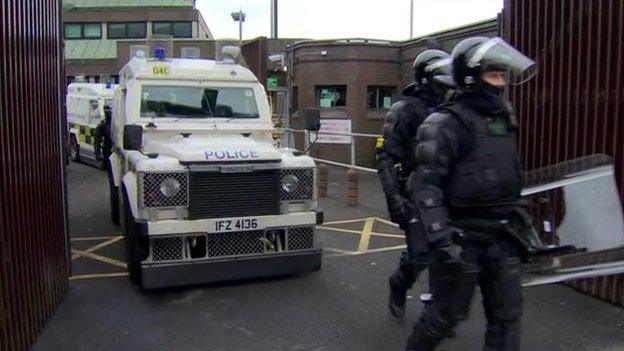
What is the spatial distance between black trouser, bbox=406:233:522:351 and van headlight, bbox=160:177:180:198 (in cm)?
297

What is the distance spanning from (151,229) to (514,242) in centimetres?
332

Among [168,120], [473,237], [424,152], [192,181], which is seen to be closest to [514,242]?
[473,237]

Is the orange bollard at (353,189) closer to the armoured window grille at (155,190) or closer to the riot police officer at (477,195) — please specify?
the armoured window grille at (155,190)

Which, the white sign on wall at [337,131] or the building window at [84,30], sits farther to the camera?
the building window at [84,30]

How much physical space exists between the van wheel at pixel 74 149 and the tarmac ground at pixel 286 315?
43.2ft

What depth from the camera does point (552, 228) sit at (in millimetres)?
4691

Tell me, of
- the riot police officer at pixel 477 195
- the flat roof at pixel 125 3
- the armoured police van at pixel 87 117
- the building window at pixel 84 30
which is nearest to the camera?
the riot police officer at pixel 477 195

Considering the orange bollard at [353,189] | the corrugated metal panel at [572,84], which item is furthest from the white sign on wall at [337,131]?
the corrugated metal panel at [572,84]

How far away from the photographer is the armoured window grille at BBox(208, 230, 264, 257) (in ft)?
20.2

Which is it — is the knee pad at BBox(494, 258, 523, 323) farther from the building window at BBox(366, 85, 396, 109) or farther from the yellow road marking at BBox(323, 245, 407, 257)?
the building window at BBox(366, 85, 396, 109)

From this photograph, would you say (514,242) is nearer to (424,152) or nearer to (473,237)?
(473,237)

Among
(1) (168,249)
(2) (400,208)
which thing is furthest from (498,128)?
(1) (168,249)

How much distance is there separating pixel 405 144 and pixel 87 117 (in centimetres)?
1524

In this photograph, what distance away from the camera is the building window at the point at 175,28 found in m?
54.5
